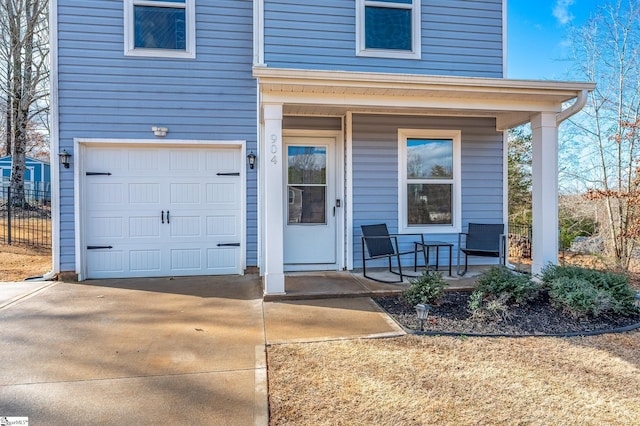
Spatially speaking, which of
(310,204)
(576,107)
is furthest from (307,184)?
(576,107)

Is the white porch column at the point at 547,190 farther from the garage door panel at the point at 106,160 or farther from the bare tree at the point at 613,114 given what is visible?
the garage door panel at the point at 106,160

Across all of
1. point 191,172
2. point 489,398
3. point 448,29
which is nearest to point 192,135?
point 191,172

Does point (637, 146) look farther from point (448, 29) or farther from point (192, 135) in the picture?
point (192, 135)

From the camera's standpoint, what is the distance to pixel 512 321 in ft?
11.5

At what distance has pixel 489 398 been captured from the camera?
7.24ft

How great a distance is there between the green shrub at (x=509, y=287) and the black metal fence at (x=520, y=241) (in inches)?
175

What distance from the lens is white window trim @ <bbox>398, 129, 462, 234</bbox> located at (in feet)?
18.7

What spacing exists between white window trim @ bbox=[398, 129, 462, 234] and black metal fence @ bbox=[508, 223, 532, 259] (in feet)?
10.0

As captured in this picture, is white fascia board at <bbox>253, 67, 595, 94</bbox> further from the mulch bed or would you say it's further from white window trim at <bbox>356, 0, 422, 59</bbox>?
the mulch bed

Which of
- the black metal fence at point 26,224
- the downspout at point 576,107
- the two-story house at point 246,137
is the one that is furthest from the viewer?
the black metal fence at point 26,224

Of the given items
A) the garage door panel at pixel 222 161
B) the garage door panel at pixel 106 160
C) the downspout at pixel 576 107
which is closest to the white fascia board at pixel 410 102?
the downspout at pixel 576 107

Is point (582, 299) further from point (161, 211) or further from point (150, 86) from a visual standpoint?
point (150, 86)

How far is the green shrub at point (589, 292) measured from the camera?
3.60 m

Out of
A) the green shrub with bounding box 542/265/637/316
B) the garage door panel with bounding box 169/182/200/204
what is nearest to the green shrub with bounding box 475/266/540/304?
the green shrub with bounding box 542/265/637/316
